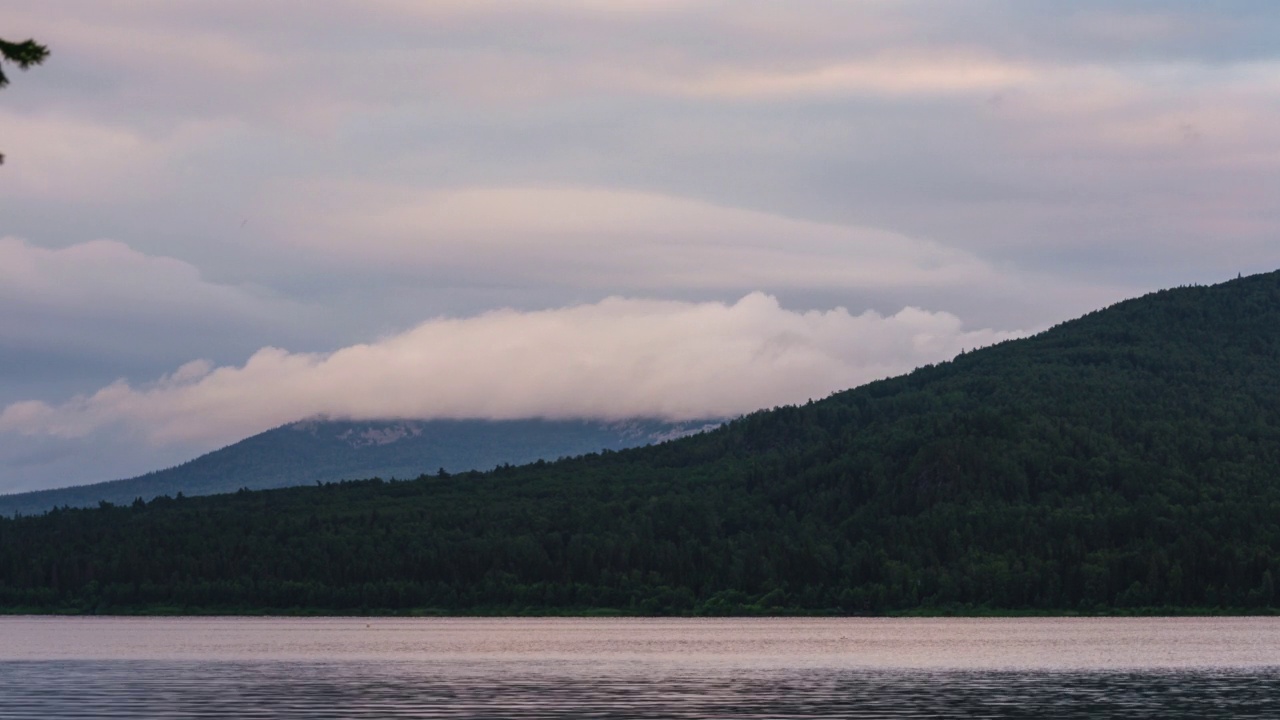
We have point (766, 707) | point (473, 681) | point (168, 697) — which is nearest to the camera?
point (766, 707)

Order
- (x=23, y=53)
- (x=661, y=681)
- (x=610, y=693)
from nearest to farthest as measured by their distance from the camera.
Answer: (x=23, y=53) < (x=610, y=693) < (x=661, y=681)

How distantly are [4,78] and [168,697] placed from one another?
78847mm

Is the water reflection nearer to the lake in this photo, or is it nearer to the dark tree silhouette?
the lake

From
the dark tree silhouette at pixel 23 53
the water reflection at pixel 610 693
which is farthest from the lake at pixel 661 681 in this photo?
the dark tree silhouette at pixel 23 53

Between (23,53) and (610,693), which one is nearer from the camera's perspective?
(23,53)

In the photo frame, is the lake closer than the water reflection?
No

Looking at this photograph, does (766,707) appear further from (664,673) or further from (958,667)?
(958,667)

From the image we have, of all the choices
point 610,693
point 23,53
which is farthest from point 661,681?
point 23,53

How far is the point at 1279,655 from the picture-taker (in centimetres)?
16988

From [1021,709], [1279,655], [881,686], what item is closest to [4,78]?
[1021,709]

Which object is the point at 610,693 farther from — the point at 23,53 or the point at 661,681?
the point at 23,53

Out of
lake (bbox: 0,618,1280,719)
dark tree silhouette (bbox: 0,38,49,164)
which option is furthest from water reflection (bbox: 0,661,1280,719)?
dark tree silhouette (bbox: 0,38,49,164)

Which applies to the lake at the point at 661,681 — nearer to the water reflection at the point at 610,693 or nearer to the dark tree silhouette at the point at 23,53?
the water reflection at the point at 610,693

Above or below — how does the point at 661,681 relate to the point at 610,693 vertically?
above
